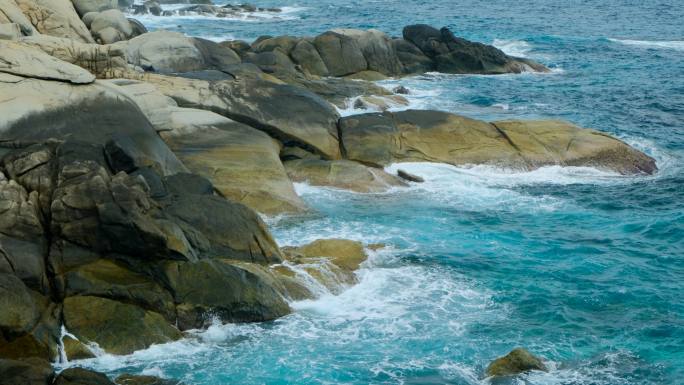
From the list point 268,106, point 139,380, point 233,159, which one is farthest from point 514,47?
point 139,380

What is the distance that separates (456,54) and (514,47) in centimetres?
1144

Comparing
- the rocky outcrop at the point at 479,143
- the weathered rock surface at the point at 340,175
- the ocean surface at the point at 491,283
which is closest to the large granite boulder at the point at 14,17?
the weathered rock surface at the point at 340,175

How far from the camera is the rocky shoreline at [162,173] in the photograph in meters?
16.3

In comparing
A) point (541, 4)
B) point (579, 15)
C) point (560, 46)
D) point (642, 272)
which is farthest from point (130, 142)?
point (541, 4)

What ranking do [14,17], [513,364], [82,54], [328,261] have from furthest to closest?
A: [14,17] → [82,54] → [328,261] → [513,364]

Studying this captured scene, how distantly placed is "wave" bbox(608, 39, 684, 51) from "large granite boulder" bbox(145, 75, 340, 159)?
127ft

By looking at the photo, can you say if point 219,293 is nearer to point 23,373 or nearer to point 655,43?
point 23,373

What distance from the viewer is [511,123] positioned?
32344mm

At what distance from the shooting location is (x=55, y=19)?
3381cm

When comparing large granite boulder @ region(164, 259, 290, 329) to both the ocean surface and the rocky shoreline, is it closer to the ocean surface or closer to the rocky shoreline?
the rocky shoreline

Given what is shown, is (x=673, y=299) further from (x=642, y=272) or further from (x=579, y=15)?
(x=579, y=15)

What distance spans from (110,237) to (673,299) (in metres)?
12.5

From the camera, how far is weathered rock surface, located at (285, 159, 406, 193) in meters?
27.3

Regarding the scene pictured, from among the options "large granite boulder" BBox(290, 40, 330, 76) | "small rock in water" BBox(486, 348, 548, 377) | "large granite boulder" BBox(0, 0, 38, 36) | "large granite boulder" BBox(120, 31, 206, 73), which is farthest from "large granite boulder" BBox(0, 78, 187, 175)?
"large granite boulder" BBox(290, 40, 330, 76)
